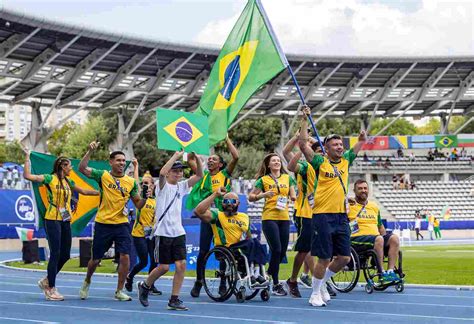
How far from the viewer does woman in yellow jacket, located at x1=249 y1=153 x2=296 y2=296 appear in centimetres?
1116

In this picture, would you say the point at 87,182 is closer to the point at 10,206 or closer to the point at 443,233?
the point at 10,206

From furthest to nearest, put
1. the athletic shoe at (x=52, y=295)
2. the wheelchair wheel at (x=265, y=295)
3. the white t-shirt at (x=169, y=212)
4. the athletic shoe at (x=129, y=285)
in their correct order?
the athletic shoe at (x=129, y=285) < the athletic shoe at (x=52, y=295) < the wheelchair wheel at (x=265, y=295) < the white t-shirt at (x=169, y=212)

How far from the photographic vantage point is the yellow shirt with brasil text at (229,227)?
10.7 m

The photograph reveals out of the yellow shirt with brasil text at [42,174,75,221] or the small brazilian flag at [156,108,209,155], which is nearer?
the small brazilian flag at [156,108,209,155]

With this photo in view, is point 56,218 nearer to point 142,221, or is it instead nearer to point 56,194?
point 56,194

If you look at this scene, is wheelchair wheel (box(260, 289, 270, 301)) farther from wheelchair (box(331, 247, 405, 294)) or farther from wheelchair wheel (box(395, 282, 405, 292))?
wheelchair wheel (box(395, 282, 405, 292))

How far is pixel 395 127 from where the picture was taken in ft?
339

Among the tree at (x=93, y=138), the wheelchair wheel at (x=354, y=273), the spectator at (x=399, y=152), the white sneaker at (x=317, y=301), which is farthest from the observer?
the tree at (x=93, y=138)

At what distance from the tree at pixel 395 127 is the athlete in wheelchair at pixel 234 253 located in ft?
301

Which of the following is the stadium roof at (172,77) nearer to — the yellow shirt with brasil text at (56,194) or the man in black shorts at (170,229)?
the yellow shirt with brasil text at (56,194)

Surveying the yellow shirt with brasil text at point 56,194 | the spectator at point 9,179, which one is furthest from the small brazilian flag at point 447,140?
the yellow shirt with brasil text at point 56,194

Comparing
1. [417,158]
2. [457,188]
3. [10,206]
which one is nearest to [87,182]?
[10,206]

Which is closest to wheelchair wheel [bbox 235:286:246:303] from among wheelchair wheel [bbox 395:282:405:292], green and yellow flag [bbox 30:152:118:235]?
wheelchair wheel [bbox 395:282:405:292]

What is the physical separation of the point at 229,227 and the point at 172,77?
3802cm
